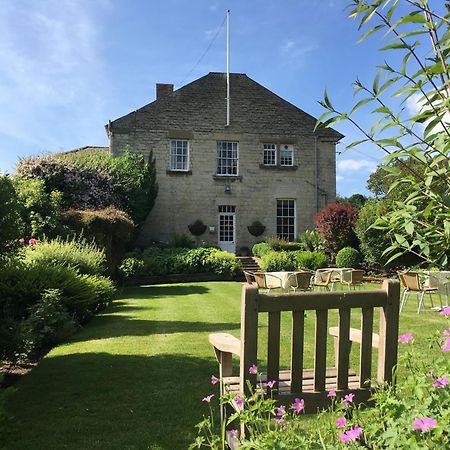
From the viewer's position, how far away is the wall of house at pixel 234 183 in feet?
78.4

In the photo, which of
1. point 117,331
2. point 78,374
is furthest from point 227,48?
point 78,374

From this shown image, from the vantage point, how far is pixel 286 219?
24.8 metres

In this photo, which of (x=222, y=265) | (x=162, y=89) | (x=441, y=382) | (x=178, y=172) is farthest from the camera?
(x=162, y=89)

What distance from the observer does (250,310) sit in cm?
270

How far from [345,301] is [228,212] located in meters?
21.6

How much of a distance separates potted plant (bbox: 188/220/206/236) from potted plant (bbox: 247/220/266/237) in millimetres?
2293

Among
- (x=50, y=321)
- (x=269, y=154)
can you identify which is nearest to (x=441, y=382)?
(x=50, y=321)

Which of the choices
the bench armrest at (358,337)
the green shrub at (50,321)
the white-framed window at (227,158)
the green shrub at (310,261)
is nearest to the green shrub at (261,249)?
the green shrub at (310,261)

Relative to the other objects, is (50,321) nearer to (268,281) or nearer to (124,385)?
(124,385)

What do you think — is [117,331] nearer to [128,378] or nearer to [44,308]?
[44,308]

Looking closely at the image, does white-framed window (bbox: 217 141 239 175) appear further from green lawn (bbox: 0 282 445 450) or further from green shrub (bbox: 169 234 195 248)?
green lawn (bbox: 0 282 445 450)

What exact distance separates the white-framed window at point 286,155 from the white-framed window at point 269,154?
36 cm

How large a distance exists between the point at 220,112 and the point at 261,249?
25.1 ft

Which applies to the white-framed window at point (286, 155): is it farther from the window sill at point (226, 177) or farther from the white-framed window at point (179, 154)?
the white-framed window at point (179, 154)
